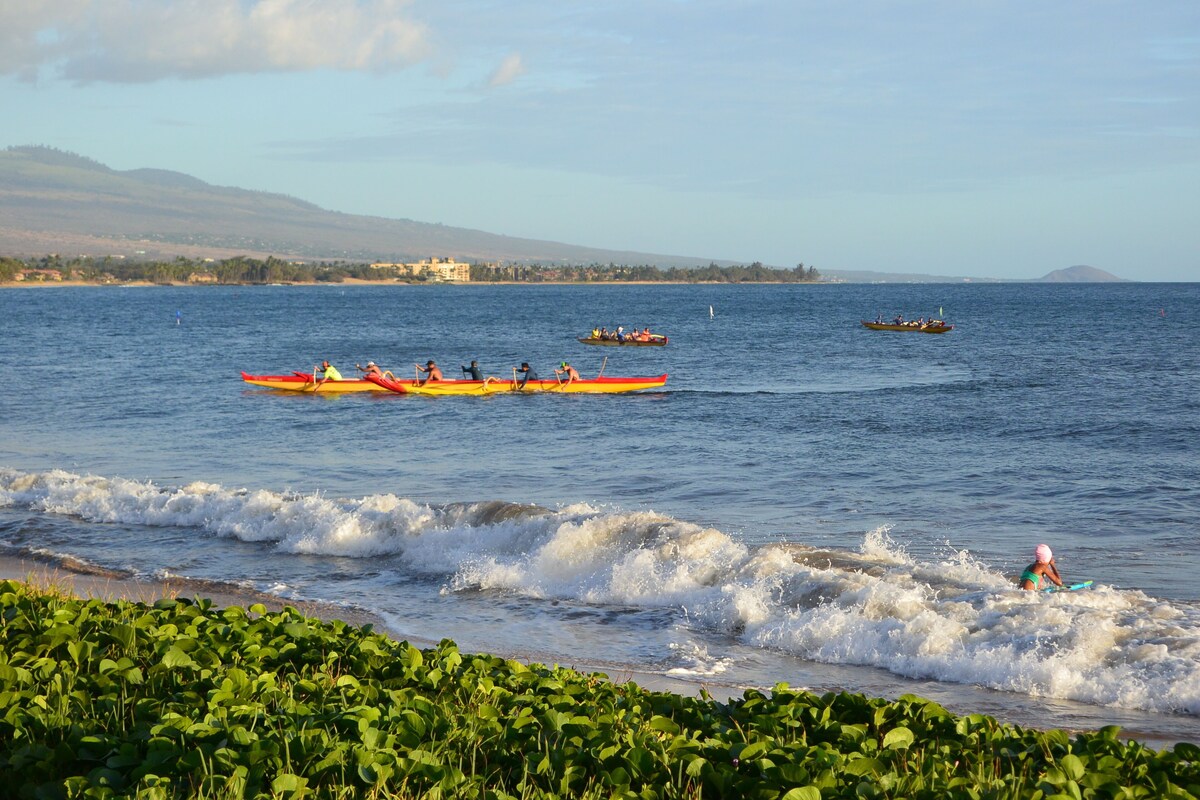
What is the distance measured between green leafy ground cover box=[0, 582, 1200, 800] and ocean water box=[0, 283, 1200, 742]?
4154mm

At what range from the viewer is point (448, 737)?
5.31m

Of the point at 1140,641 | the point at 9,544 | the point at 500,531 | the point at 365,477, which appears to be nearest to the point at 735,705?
the point at 1140,641

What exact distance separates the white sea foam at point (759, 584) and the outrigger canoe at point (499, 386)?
17.4 m

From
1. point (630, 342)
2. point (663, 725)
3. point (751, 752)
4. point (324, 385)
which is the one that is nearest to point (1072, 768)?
point (751, 752)

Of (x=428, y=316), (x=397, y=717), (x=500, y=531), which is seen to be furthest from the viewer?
(x=428, y=316)

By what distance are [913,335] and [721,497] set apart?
56.7 metres

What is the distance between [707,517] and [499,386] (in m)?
20.2

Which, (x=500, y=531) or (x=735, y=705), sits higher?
(x=735, y=705)

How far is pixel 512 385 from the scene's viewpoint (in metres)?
37.6

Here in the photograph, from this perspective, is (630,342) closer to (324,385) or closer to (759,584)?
(324,385)

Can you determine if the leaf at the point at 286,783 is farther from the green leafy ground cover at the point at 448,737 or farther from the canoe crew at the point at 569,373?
the canoe crew at the point at 569,373

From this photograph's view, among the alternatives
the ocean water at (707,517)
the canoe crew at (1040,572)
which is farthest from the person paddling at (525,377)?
the canoe crew at (1040,572)

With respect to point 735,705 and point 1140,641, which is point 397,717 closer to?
point 735,705

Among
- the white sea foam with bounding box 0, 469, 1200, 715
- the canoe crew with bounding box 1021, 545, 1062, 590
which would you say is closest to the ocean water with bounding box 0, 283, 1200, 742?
the white sea foam with bounding box 0, 469, 1200, 715
